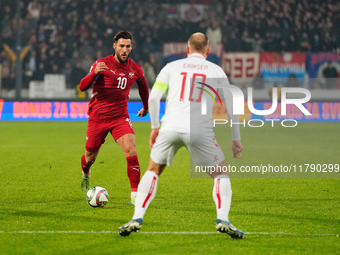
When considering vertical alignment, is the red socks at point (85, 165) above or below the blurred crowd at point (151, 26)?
below

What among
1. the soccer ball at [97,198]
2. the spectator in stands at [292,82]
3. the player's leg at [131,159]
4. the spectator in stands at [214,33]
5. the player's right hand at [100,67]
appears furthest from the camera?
the spectator in stands at [214,33]

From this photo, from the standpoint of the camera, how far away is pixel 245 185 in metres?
11.1

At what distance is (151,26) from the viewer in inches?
1276

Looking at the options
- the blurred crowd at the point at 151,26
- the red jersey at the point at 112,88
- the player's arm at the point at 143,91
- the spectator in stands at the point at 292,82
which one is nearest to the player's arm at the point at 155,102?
the red jersey at the point at 112,88

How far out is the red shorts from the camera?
8883 mm

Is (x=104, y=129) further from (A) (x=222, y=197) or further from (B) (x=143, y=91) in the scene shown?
(A) (x=222, y=197)

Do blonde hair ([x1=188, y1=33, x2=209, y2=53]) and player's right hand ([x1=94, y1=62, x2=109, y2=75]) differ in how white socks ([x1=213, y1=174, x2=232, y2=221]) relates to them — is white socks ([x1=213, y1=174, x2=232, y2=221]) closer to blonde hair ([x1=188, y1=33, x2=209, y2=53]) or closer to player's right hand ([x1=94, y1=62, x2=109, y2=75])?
blonde hair ([x1=188, y1=33, x2=209, y2=53])

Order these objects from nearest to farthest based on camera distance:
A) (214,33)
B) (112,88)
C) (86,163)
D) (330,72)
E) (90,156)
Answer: (112,88) < (90,156) < (86,163) < (330,72) < (214,33)

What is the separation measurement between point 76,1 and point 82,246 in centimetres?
2855

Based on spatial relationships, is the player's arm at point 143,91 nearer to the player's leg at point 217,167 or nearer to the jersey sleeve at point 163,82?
the jersey sleeve at point 163,82

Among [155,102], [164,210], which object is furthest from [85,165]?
[155,102]

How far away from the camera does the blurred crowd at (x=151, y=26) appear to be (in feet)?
101

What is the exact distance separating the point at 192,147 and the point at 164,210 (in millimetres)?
2263

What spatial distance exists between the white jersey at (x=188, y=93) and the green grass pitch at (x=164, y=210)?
1.13 meters
